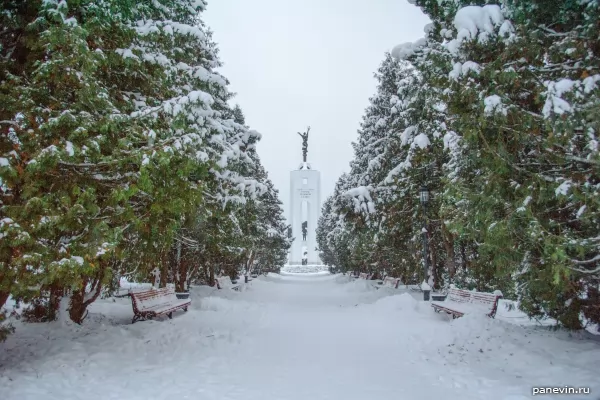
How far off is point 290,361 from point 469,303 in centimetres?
579

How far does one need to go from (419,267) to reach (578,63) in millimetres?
12846

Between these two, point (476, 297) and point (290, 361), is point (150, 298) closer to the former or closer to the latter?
point (290, 361)

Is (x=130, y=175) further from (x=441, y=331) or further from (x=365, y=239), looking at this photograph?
(x=365, y=239)

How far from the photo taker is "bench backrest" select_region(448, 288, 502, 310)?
342 inches

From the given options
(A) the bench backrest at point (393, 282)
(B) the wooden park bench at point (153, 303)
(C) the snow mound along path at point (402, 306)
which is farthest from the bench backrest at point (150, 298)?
(A) the bench backrest at point (393, 282)

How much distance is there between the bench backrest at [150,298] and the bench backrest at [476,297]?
776 cm

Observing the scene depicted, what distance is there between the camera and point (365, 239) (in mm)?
18766

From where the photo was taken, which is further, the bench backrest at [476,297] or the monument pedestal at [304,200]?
the monument pedestal at [304,200]

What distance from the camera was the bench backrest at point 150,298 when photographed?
862 centimetres

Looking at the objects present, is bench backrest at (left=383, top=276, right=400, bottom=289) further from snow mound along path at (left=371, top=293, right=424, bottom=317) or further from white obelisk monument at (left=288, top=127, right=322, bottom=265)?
white obelisk monument at (left=288, top=127, right=322, bottom=265)

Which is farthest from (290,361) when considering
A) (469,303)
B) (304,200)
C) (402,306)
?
(304,200)

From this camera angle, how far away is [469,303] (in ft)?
32.5

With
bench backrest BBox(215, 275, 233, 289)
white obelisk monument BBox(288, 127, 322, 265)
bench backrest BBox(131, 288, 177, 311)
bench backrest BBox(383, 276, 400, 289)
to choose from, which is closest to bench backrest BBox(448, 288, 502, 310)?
bench backrest BBox(383, 276, 400, 289)

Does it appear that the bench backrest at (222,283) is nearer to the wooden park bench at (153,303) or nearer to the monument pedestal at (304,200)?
the wooden park bench at (153,303)
